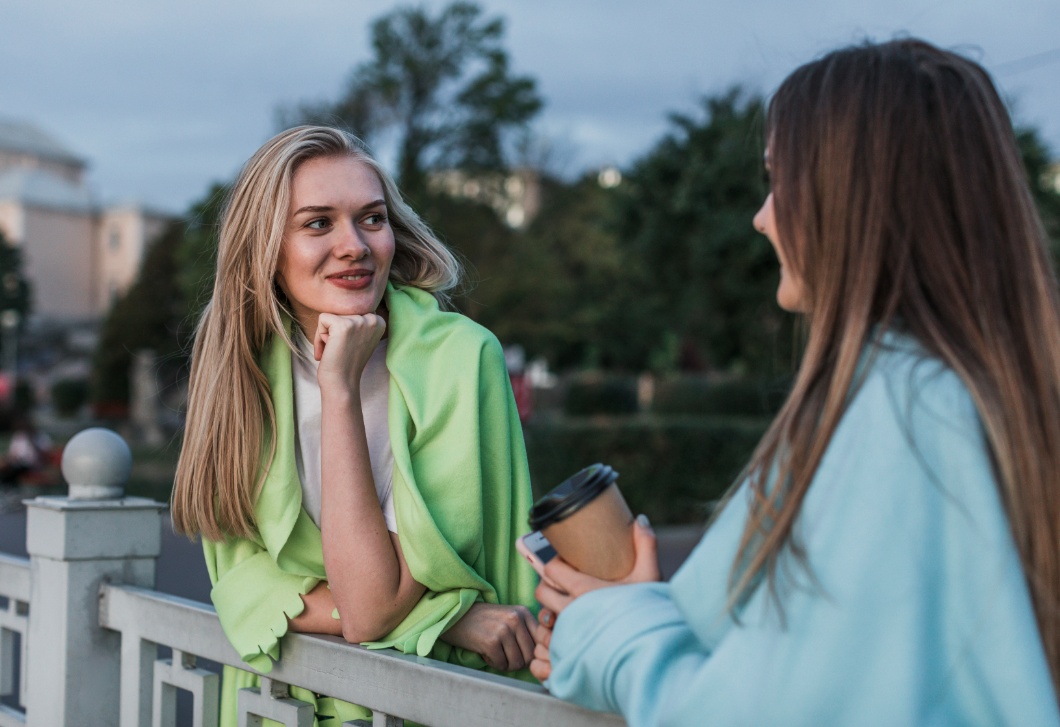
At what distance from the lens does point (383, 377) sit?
2.06 metres

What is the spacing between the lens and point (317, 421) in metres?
2.05

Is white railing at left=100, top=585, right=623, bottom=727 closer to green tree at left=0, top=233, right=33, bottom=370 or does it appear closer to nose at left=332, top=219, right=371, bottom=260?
nose at left=332, top=219, right=371, bottom=260

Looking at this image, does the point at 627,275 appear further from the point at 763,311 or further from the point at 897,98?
the point at 897,98

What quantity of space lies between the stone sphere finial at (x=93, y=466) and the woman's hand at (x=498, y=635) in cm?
108

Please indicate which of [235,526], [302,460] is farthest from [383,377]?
[235,526]

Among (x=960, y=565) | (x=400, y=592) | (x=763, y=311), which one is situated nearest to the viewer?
(x=960, y=565)

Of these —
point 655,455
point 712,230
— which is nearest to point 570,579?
point 655,455

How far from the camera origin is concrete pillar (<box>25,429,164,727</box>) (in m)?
2.36

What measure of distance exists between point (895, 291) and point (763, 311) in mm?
17175

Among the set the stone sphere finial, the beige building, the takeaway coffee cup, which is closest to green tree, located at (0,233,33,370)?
the beige building

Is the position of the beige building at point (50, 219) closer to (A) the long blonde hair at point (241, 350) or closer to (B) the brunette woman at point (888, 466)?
(A) the long blonde hair at point (241, 350)

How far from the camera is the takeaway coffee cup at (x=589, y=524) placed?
4.14ft

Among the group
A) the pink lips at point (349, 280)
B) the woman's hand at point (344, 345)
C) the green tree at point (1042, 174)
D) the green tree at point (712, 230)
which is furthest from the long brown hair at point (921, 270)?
the green tree at point (712, 230)

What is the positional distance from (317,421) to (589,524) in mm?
948
